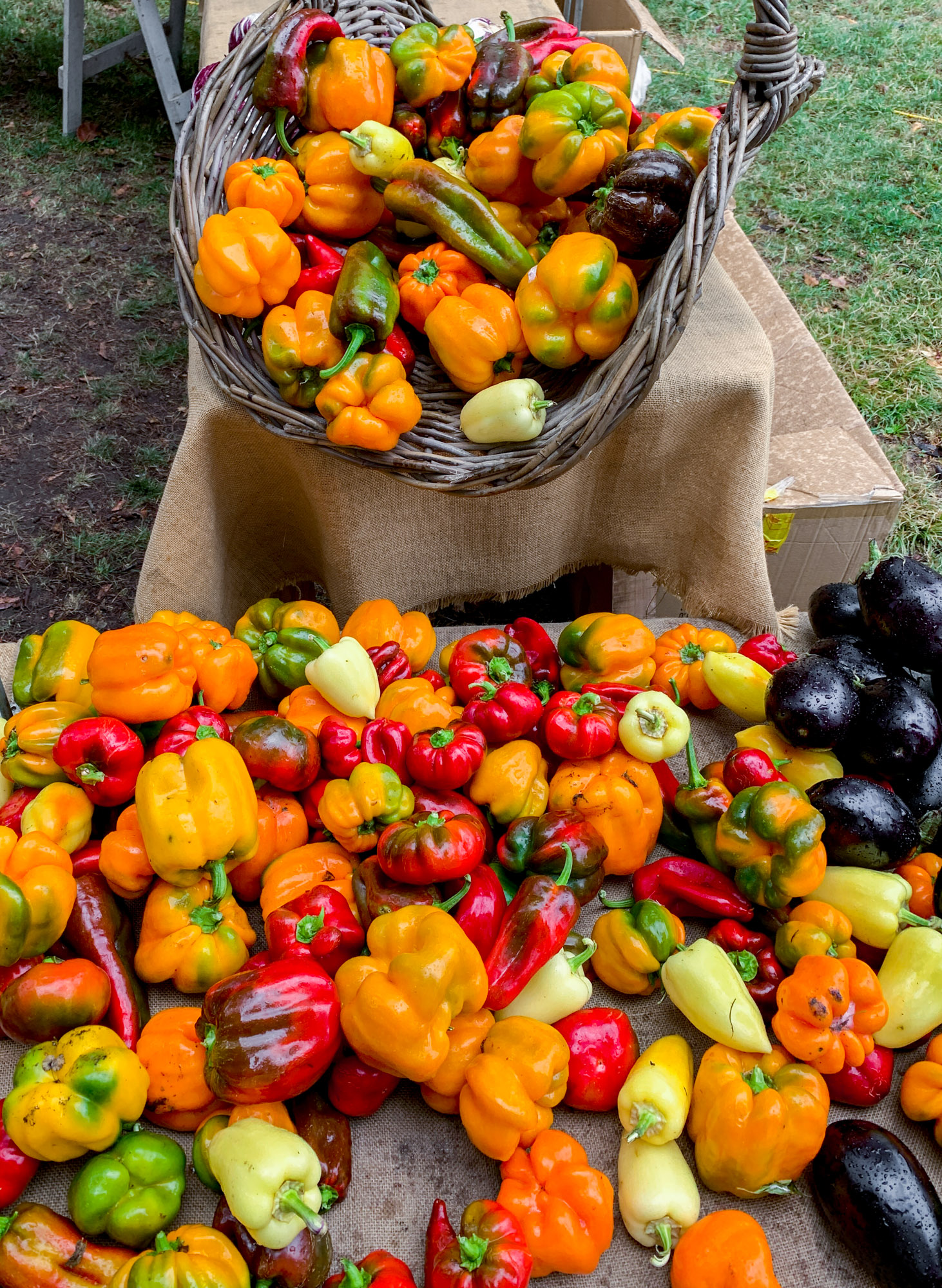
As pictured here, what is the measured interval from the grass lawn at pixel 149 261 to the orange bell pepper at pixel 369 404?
1.98 m

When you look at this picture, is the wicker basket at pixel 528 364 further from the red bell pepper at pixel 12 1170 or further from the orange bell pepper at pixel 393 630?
the red bell pepper at pixel 12 1170

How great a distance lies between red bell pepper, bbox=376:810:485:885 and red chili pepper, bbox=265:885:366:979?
4.4 inches

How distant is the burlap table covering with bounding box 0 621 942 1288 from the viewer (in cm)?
151

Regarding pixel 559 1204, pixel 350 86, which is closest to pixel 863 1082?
pixel 559 1204

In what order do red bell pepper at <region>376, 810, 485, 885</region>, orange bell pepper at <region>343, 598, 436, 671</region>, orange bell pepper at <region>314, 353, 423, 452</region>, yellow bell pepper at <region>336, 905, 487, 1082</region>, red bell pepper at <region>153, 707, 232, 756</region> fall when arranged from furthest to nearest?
orange bell pepper at <region>343, 598, 436, 671</region> → orange bell pepper at <region>314, 353, 423, 452</region> → red bell pepper at <region>153, 707, 232, 756</region> → red bell pepper at <region>376, 810, 485, 885</region> → yellow bell pepper at <region>336, 905, 487, 1082</region>

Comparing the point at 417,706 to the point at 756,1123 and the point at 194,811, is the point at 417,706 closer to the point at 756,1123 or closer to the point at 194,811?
the point at 194,811

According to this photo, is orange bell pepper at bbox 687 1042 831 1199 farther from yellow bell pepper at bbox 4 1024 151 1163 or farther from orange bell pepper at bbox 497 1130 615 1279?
yellow bell pepper at bbox 4 1024 151 1163

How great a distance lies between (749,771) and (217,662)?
3.72ft

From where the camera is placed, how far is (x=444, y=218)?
2348 mm

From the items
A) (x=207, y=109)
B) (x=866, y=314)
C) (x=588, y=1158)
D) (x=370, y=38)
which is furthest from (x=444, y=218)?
(x=866, y=314)

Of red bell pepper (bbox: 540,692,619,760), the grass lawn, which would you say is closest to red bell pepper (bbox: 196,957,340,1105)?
red bell pepper (bbox: 540,692,619,760)

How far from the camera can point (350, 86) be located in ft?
7.98

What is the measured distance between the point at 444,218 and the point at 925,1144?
216 centimetres

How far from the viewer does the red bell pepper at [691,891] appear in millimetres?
1894
